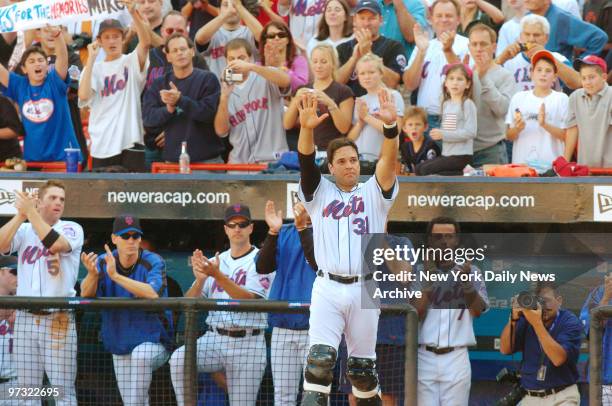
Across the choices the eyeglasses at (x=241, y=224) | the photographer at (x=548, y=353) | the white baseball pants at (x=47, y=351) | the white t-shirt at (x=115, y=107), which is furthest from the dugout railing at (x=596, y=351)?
the white t-shirt at (x=115, y=107)

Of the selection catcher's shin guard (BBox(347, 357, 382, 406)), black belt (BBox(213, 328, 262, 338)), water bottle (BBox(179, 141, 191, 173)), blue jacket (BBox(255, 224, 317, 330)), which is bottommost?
catcher's shin guard (BBox(347, 357, 382, 406))

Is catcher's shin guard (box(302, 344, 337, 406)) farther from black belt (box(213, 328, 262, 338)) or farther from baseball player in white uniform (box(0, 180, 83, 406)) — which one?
baseball player in white uniform (box(0, 180, 83, 406))

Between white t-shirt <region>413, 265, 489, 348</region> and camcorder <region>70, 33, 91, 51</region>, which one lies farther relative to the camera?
camcorder <region>70, 33, 91, 51</region>

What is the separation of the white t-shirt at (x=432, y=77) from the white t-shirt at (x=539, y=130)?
2.84 ft

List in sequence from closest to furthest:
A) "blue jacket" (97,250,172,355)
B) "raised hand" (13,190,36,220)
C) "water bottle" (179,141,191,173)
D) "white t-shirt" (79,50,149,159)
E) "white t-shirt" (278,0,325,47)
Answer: "blue jacket" (97,250,172,355), "raised hand" (13,190,36,220), "water bottle" (179,141,191,173), "white t-shirt" (79,50,149,159), "white t-shirt" (278,0,325,47)

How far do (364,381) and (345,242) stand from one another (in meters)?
0.85

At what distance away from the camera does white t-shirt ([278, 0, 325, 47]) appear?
11.3 meters

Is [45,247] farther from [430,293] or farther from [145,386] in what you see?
[430,293]

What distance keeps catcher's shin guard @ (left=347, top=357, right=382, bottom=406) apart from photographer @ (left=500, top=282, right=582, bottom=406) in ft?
4.98

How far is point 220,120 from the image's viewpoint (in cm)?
988

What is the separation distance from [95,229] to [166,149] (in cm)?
98

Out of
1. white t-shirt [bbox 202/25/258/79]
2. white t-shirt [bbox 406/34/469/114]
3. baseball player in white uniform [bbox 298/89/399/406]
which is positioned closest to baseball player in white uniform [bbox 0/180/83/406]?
baseball player in white uniform [bbox 298/89/399/406]

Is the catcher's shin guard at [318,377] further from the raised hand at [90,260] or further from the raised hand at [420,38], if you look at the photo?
the raised hand at [420,38]

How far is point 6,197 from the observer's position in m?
9.34
